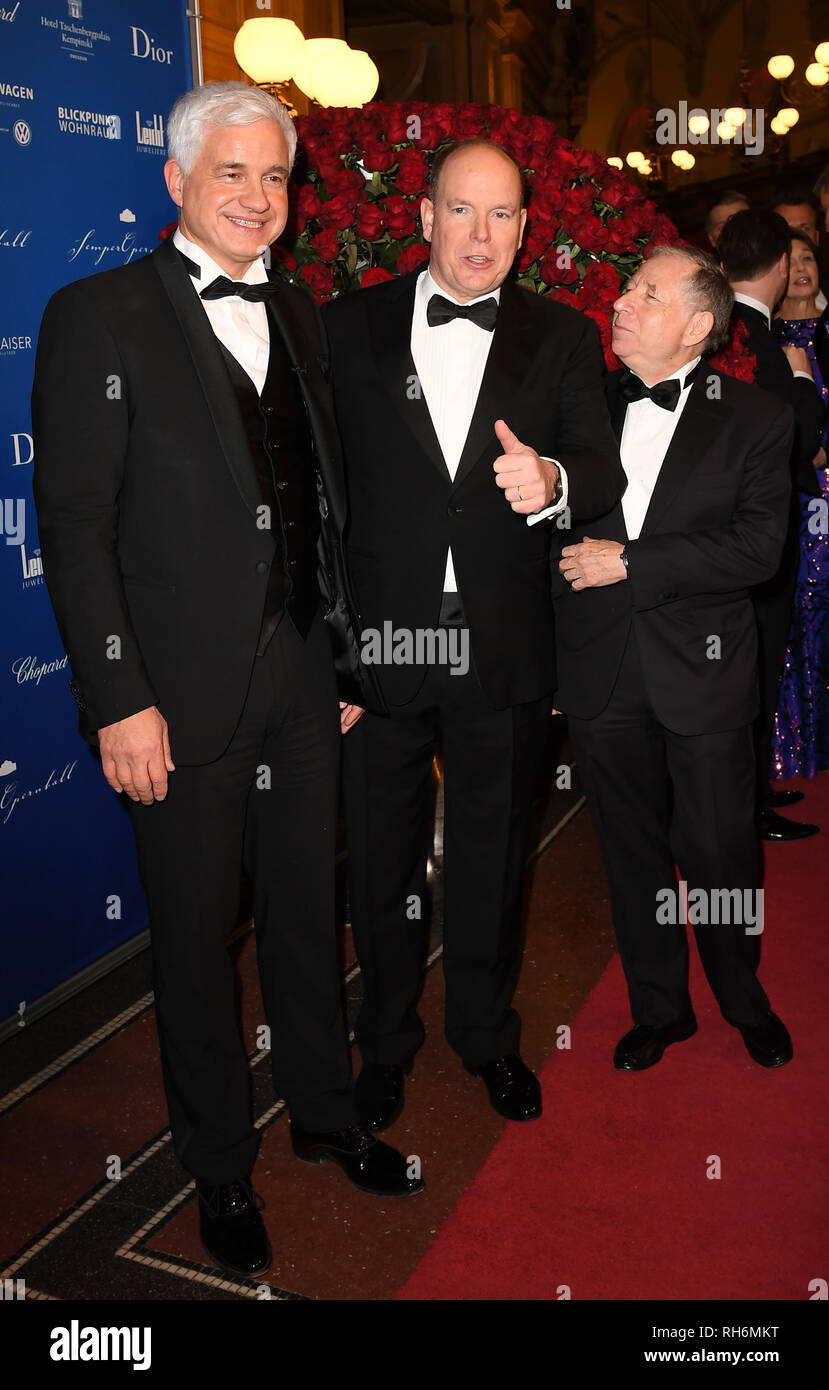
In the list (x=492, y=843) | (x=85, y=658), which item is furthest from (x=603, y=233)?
(x=85, y=658)

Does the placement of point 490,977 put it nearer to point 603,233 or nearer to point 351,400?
point 351,400

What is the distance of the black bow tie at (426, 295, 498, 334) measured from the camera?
2.47 metres

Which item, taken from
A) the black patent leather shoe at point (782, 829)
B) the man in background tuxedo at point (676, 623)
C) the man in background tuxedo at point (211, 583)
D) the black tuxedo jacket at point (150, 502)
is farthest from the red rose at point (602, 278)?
the black patent leather shoe at point (782, 829)

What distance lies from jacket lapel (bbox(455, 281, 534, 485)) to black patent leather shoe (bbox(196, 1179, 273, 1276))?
150 cm

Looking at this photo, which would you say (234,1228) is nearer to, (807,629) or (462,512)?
(462,512)

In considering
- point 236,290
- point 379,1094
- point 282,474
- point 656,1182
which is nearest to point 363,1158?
point 379,1094

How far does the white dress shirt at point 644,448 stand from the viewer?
2752 millimetres

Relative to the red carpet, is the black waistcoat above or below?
above

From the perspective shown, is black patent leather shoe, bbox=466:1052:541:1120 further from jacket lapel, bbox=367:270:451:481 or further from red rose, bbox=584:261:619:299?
red rose, bbox=584:261:619:299

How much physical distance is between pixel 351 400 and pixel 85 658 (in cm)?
83

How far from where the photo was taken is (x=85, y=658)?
6.79 feet

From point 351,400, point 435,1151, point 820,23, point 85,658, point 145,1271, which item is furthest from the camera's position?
point 820,23

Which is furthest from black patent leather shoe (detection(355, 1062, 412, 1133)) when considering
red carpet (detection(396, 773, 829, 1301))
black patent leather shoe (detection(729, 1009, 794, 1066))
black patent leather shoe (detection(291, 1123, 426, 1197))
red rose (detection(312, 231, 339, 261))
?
red rose (detection(312, 231, 339, 261))

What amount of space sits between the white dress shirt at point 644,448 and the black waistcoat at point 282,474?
0.83 metres
